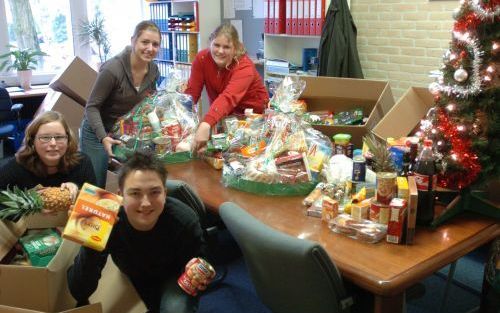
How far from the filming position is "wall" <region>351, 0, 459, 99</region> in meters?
3.40

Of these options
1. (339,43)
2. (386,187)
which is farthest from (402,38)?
(386,187)

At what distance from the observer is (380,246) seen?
1.45 metres

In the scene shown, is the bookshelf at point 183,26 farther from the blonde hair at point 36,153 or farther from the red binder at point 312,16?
the blonde hair at point 36,153

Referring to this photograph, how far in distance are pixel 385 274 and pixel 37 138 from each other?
159 cm

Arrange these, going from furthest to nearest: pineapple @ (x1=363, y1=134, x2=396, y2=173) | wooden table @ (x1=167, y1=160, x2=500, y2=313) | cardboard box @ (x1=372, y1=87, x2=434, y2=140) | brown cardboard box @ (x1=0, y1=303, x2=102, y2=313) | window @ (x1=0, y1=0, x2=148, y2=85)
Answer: window @ (x1=0, y1=0, x2=148, y2=85), cardboard box @ (x1=372, y1=87, x2=434, y2=140), pineapple @ (x1=363, y1=134, x2=396, y2=173), brown cardboard box @ (x1=0, y1=303, x2=102, y2=313), wooden table @ (x1=167, y1=160, x2=500, y2=313)

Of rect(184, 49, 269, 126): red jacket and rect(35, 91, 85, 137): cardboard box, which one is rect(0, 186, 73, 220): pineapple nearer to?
rect(184, 49, 269, 126): red jacket

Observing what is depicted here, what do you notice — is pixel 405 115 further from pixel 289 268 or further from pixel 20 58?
pixel 20 58

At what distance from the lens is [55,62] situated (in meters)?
5.52

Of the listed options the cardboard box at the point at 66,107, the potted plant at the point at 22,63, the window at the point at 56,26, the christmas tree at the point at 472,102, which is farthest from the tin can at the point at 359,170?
the window at the point at 56,26

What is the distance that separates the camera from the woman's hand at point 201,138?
2320 mm

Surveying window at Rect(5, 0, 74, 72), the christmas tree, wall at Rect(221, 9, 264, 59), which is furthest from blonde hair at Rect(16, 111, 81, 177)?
window at Rect(5, 0, 74, 72)

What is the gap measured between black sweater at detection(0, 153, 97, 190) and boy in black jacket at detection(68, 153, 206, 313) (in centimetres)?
56

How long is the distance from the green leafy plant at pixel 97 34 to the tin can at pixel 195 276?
435 centimetres

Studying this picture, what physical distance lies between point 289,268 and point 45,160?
131cm
